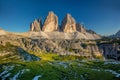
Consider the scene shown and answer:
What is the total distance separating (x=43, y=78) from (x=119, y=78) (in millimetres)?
50455

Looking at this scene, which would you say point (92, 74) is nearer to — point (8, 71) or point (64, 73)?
point (64, 73)

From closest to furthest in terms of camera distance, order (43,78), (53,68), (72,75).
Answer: (43,78) → (72,75) → (53,68)

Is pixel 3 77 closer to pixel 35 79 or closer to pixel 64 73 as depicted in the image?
pixel 35 79

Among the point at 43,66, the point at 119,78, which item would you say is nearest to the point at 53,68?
the point at 43,66

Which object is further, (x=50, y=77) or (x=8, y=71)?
(x=8, y=71)

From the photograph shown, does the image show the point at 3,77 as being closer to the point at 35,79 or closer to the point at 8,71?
the point at 8,71

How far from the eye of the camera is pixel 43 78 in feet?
492

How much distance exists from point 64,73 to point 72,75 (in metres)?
7.08

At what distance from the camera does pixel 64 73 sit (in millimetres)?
168625

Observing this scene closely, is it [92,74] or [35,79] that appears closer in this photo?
[35,79]

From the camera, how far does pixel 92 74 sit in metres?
167

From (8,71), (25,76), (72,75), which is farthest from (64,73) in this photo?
(8,71)

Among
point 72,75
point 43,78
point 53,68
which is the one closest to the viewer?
point 43,78

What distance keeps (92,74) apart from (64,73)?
20254mm
